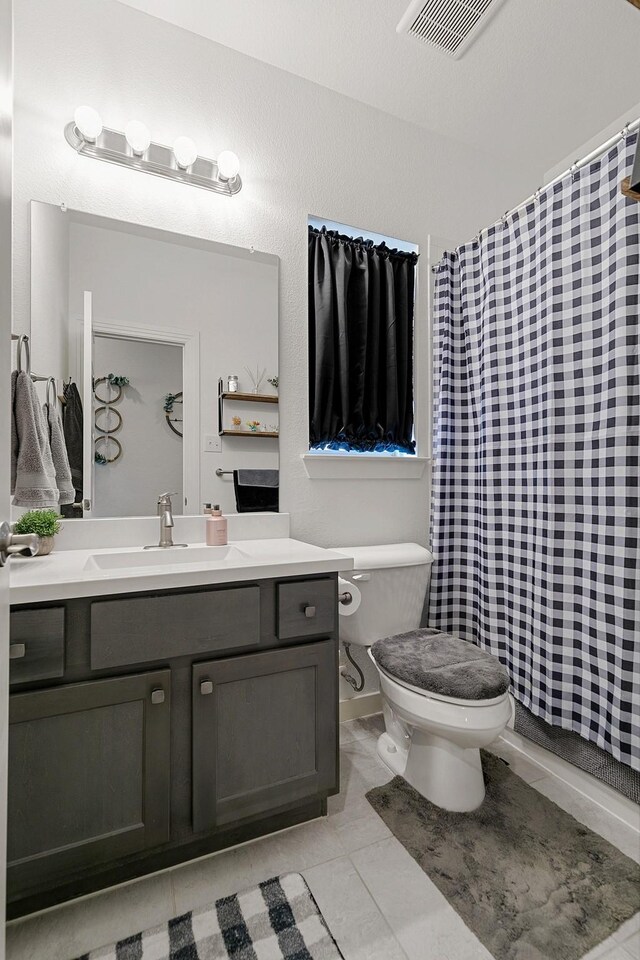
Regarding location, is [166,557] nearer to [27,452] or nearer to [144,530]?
[144,530]

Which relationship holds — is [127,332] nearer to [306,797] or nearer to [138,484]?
[138,484]

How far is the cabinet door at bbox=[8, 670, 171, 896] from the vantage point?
107cm

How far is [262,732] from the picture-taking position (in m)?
1.31

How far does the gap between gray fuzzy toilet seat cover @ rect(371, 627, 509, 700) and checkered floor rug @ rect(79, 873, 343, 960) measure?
62 centimetres

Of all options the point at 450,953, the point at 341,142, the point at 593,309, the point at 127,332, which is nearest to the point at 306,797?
the point at 450,953

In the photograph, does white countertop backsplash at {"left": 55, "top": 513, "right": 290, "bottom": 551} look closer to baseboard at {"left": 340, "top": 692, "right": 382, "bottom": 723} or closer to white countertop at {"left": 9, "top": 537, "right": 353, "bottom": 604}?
white countertop at {"left": 9, "top": 537, "right": 353, "bottom": 604}

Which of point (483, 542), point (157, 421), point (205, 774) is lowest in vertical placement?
point (205, 774)

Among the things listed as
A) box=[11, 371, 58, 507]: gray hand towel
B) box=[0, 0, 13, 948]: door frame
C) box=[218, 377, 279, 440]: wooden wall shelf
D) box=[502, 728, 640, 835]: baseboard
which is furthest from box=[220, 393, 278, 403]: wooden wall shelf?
box=[502, 728, 640, 835]: baseboard

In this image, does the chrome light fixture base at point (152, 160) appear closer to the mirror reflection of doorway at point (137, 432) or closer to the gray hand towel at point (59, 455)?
the mirror reflection of doorway at point (137, 432)

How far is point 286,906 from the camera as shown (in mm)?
1176

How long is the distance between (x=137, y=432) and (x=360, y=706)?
1.47 metres

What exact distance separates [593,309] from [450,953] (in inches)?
70.1

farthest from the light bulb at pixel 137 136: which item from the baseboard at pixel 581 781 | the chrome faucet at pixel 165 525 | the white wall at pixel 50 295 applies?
the baseboard at pixel 581 781

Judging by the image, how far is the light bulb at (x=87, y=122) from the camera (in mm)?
1506
